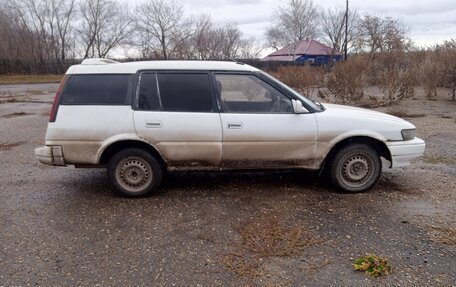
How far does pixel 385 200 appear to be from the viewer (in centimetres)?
425

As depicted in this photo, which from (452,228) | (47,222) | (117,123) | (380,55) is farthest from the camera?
(380,55)

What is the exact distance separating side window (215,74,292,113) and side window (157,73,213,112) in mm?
180

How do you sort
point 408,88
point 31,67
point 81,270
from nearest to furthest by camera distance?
point 81,270 < point 408,88 < point 31,67

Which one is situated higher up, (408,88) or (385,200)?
(408,88)

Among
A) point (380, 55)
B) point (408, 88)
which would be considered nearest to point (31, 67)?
point (380, 55)

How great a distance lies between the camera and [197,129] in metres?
4.15

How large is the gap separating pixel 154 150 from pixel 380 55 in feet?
Answer: 63.9

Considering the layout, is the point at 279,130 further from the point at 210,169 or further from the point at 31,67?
the point at 31,67

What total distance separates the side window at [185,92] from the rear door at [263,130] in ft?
0.60

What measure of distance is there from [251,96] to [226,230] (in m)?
1.88

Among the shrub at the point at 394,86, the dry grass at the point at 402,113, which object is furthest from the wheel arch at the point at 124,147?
the shrub at the point at 394,86

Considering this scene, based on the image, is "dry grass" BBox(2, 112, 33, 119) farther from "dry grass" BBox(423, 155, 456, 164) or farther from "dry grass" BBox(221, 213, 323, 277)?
"dry grass" BBox(423, 155, 456, 164)

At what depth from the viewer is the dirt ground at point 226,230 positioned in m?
2.80

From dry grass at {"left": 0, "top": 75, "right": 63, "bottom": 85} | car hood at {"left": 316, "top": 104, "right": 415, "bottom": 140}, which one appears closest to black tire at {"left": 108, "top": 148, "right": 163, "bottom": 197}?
car hood at {"left": 316, "top": 104, "right": 415, "bottom": 140}
